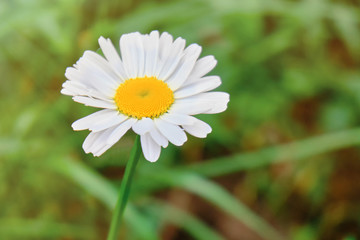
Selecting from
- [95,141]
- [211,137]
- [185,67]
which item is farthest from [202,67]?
[211,137]

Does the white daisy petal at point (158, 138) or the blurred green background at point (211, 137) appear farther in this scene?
the blurred green background at point (211, 137)

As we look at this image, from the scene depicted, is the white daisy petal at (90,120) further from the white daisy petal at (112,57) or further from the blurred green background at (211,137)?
the blurred green background at (211,137)

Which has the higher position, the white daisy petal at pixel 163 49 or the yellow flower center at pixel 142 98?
the white daisy petal at pixel 163 49

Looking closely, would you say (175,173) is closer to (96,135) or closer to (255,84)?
(255,84)

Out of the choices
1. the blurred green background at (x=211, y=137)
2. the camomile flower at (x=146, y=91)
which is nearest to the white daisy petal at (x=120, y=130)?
the camomile flower at (x=146, y=91)

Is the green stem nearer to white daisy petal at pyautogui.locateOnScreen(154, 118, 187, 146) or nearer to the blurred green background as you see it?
white daisy petal at pyautogui.locateOnScreen(154, 118, 187, 146)

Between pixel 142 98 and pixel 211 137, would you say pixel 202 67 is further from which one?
pixel 211 137

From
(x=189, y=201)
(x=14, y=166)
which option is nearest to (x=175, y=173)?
(x=189, y=201)
